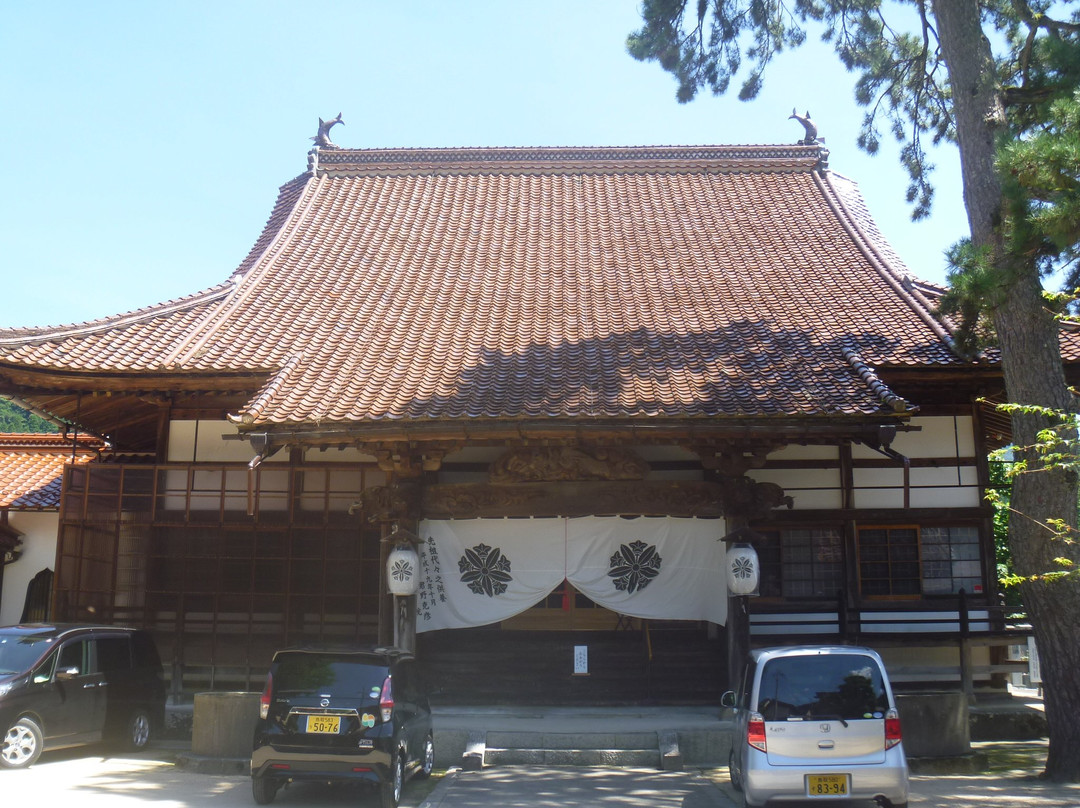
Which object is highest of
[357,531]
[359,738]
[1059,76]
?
[1059,76]

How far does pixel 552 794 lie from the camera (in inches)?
348

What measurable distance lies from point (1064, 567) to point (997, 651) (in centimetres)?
396

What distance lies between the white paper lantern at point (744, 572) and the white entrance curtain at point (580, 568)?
0.51 meters

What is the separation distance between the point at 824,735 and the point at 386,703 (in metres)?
3.86

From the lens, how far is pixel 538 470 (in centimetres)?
1153

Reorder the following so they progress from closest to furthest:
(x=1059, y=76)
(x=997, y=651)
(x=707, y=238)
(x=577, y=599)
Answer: (x=1059, y=76) → (x=997, y=651) → (x=577, y=599) → (x=707, y=238)

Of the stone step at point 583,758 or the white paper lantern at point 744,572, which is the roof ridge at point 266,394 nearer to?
the stone step at point 583,758

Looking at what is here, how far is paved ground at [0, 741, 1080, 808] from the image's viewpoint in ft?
27.5

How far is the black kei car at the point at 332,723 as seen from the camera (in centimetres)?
809

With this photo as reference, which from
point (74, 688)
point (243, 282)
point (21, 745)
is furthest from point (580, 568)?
point (243, 282)

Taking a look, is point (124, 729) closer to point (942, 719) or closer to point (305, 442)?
point (305, 442)

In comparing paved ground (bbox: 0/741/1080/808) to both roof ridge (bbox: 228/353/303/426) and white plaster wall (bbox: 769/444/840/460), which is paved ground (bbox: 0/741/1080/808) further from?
white plaster wall (bbox: 769/444/840/460)

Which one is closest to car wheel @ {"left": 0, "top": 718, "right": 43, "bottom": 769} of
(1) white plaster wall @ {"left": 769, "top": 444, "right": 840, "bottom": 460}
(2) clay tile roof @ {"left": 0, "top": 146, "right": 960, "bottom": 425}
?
(2) clay tile roof @ {"left": 0, "top": 146, "right": 960, "bottom": 425}

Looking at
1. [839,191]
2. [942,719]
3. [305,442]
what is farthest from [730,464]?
[839,191]
